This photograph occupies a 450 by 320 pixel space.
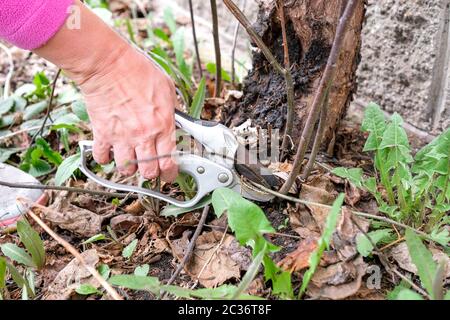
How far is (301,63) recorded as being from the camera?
1.50 meters

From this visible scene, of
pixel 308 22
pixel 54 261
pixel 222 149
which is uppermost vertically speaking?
pixel 308 22

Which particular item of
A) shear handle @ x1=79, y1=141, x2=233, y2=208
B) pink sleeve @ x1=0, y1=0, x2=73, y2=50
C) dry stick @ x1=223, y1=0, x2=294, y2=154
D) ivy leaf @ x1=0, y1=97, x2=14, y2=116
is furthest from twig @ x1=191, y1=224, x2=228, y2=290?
ivy leaf @ x1=0, y1=97, x2=14, y2=116

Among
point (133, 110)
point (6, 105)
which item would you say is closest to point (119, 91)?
point (133, 110)

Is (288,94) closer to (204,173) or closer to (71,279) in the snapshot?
(204,173)

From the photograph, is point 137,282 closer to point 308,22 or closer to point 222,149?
point 222,149

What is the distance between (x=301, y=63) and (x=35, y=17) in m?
0.68

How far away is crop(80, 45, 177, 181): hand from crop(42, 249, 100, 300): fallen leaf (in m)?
0.24

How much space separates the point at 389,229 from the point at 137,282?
57 centimetres

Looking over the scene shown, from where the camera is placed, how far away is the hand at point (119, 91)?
121cm

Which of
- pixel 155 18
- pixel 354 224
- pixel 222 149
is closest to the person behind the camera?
pixel 354 224

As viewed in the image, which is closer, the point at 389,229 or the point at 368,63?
the point at 389,229

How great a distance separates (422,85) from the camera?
1.70 meters

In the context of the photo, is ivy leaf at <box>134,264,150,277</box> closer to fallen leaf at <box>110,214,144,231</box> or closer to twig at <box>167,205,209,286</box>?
twig at <box>167,205,209,286</box>

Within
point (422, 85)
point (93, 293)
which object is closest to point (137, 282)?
point (93, 293)
